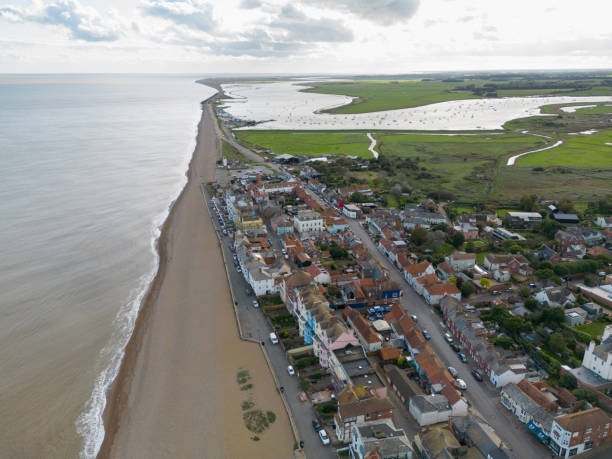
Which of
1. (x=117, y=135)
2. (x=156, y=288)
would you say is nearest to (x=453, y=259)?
(x=156, y=288)

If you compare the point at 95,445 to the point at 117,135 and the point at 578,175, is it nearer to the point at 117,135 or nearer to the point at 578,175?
the point at 578,175

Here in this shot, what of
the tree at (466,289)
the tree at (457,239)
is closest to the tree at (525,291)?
the tree at (466,289)

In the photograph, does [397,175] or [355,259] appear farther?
[397,175]

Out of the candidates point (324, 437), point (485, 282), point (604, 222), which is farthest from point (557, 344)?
point (604, 222)

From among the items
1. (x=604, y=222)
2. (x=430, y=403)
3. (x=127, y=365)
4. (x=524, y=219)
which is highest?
(x=604, y=222)

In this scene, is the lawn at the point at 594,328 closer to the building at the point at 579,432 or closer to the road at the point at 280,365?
the building at the point at 579,432

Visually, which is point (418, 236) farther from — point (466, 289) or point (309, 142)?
point (309, 142)
